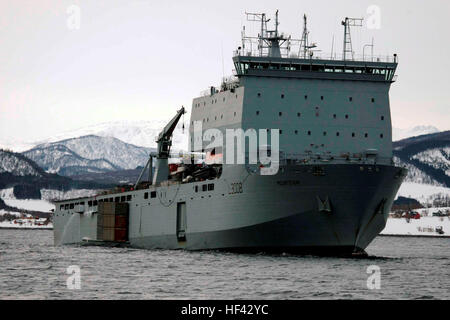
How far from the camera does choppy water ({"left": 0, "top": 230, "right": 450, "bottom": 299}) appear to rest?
3055cm

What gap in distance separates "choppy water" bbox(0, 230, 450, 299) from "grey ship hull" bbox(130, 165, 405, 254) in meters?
1.01

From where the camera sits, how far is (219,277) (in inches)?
1378

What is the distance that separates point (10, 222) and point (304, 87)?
160m

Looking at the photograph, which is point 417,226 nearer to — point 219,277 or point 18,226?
point 18,226

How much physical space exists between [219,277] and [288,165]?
1007 cm

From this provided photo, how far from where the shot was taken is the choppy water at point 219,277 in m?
30.5

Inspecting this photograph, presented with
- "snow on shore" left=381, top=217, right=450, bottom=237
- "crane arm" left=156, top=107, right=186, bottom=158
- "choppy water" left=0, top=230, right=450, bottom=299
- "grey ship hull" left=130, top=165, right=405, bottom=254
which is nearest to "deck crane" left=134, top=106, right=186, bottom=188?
"crane arm" left=156, top=107, right=186, bottom=158

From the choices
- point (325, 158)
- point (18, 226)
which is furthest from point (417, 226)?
point (325, 158)

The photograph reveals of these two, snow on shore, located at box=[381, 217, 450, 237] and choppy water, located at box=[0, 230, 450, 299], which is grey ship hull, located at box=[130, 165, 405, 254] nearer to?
choppy water, located at box=[0, 230, 450, 299]

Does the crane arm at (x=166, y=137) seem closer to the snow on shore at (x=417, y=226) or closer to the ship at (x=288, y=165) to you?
the ship at (x=288, y=165)

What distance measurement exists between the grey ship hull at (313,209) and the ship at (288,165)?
5 centimetres
